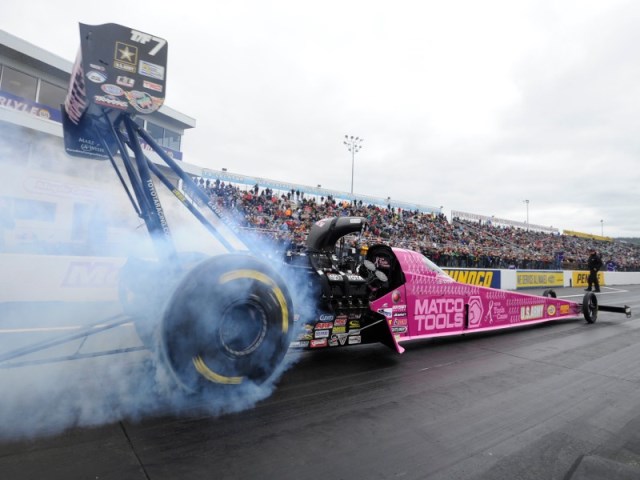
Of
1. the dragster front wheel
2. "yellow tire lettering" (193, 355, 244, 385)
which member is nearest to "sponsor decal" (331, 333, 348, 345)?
the dragster front wheel

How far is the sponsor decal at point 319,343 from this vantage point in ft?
12.8

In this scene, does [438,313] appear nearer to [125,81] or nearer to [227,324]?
[227,324]

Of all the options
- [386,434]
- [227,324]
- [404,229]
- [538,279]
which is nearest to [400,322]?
[386,434]

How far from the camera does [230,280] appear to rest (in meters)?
2.85

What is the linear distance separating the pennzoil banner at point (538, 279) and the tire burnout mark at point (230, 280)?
1771 centimetres

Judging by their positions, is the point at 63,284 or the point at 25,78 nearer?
the point at 63,284

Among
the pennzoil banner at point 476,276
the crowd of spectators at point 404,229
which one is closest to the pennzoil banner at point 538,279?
the pennzoil banner at point 476,276

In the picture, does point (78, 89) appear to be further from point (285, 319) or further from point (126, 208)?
point (126, 208)

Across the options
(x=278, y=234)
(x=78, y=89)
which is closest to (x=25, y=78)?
(x=278, y=234)

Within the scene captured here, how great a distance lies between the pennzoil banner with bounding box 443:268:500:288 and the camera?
14.3m

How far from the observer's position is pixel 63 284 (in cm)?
790

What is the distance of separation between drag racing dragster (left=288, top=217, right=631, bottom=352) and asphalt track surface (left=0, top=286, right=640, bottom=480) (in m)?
0.44

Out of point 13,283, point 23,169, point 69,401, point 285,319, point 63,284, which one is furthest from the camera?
point 63,284

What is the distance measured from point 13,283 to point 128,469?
291 inches
